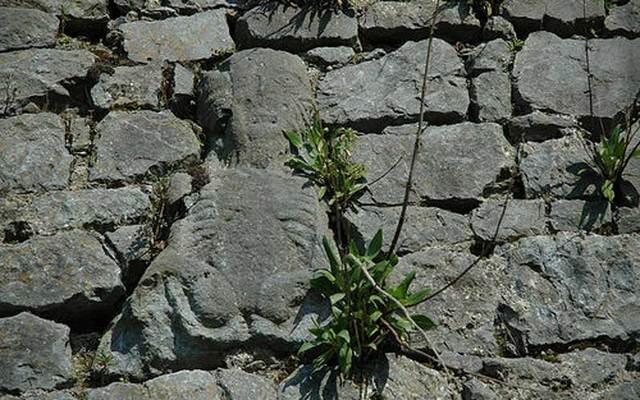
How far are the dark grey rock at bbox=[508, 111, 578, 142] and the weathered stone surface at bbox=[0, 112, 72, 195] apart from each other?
1660 millimetres

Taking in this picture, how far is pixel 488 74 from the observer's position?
4.29m

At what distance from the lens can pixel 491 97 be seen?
13.8ft

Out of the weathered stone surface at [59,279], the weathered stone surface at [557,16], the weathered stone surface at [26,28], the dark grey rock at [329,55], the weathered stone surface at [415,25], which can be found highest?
the weathered stone surface at [557,16]

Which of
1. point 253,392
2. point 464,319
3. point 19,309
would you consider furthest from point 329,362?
point 19,309

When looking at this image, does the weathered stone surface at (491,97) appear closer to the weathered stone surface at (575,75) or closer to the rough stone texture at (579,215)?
the weathered stone surface at (575,75)

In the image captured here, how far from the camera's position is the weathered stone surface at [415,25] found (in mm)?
4469

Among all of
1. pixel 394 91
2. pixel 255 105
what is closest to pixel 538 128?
pixel 394 91

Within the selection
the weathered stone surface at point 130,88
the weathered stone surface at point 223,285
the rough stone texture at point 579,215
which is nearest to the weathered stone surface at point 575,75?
the rough stone texture at point 579,215

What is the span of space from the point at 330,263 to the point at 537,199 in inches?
33.4

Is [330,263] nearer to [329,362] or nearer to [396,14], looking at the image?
[329,362]

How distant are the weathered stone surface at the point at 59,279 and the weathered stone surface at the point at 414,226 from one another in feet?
2.78

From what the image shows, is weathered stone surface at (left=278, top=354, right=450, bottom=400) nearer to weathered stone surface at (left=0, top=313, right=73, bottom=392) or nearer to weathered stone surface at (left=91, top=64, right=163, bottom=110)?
weathered stone surface at (left=0, top=313, right=73, bottom=392)

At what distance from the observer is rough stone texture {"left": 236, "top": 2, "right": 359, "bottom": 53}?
4387 millimetres

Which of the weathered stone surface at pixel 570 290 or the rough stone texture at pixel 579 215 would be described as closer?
the weathered stone surface at pixel 570 290
